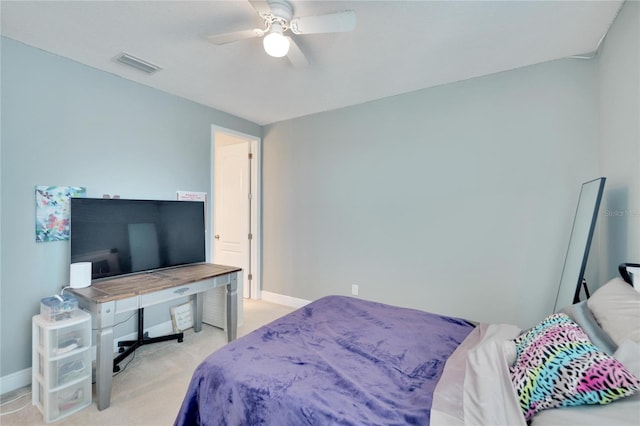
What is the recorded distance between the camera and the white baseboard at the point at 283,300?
3.86 meters

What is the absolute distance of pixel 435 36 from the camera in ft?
6.72

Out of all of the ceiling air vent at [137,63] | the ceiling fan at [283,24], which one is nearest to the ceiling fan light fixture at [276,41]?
the ceiling fan at [283,24]

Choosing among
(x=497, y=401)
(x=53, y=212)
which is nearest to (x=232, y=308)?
→ (x=53, y=212)

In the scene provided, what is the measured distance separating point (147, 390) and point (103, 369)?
15.3 inches

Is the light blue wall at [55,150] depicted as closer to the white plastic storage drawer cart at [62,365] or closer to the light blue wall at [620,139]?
the white plastic storage drawer cart at [62,365]

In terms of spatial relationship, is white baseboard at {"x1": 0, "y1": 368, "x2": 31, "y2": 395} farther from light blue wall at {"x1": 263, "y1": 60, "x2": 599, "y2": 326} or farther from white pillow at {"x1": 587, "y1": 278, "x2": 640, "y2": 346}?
white pillow at {"x1": 587, "y1": 278, "x2": 640, "y2": 346}

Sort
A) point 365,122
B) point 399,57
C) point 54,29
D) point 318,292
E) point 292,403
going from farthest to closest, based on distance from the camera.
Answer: point 318,292 < point 365,122 < point 399,57 < point 54,29 < point 292,403

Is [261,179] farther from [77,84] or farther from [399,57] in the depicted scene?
[399,57]

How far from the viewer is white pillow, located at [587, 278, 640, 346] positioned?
987mm

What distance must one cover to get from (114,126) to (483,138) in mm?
3522

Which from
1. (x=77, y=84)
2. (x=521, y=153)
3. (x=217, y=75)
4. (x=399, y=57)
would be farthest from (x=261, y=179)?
(x=521, y=153)

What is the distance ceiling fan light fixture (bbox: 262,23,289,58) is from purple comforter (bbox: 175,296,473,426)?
1686mm

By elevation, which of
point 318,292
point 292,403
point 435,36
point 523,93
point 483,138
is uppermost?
point 435,36

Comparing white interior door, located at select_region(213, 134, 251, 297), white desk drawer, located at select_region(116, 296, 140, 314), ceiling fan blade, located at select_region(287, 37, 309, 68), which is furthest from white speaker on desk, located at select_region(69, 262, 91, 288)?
ceiling fan blade, located at select_region(287, 37, 309, 68)
